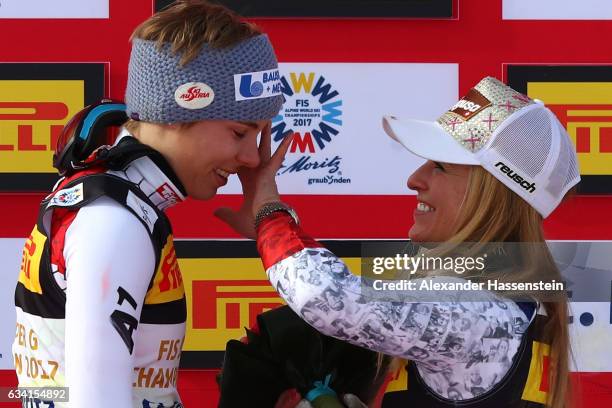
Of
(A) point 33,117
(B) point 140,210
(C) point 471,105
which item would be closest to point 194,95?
(B) point 140,210

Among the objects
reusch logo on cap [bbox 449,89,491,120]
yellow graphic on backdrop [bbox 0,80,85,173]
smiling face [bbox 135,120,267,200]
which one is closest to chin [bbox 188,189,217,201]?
smiling face [bbox 135,120,267,200]

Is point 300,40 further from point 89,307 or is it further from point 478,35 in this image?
point 89,307

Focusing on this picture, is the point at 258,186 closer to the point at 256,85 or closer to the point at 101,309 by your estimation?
the point at 256,85

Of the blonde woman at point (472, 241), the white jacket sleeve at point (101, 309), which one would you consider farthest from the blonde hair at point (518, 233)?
the white jacket sleeve at point (101, 309)

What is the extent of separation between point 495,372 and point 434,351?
0.40 ft

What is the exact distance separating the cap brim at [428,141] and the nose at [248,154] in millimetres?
262

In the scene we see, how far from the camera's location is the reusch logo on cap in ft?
6.00

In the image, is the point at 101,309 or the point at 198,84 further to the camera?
the point at 198,84

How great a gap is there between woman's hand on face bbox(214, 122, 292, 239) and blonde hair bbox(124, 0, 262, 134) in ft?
0.74

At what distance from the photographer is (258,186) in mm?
1822

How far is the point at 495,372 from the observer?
1.69m

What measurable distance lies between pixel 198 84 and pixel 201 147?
0.38 ft

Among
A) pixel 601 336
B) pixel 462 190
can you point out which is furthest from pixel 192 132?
pixel 601 336

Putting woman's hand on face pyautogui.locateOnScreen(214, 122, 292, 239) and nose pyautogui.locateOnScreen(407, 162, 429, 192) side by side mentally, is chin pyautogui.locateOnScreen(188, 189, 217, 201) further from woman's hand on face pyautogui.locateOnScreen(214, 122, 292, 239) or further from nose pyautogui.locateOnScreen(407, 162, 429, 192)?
nose pyautogui.locateOnScreen(407, 162, 429, 192)
